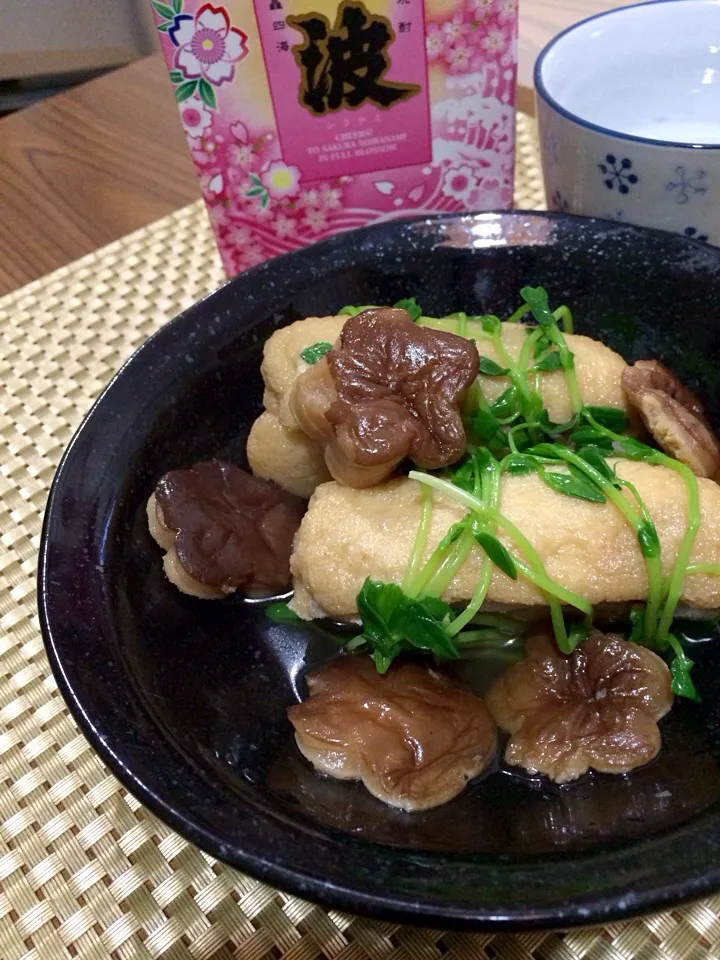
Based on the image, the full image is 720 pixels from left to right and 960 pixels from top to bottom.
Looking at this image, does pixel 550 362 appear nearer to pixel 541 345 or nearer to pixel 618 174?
pixel 541 345

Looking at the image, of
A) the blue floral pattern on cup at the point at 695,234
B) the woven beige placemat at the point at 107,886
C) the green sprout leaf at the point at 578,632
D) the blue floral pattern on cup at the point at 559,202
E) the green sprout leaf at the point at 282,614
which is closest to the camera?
the woven beige placemat at the point at 107,886

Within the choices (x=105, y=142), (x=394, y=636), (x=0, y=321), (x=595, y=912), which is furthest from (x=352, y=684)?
(x=105, y=142)

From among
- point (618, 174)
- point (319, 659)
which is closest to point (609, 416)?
point (618, 174)

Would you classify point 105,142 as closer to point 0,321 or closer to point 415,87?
point 0,321

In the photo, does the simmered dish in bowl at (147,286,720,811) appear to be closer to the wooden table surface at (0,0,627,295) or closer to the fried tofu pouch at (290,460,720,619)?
the fried tofu pouch at (290,460,720,619)

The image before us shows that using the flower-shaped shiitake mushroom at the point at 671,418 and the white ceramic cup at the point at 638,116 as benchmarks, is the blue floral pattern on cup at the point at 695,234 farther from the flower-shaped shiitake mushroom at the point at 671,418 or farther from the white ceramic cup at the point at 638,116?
the flower-shaped shiitake mushroom at the point at 671,418

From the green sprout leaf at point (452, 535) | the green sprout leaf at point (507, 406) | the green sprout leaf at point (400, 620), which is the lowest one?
the green sprout leaf at point (400, 620)

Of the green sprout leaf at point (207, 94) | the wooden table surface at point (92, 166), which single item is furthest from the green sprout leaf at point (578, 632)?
the wooden table surface at point (92, 166)
